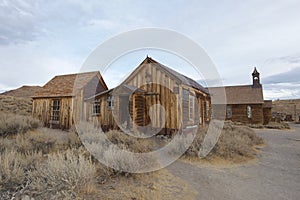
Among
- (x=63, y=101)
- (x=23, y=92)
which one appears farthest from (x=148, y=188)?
(x=23, y=92)

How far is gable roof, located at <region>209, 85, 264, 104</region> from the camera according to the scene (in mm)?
22269

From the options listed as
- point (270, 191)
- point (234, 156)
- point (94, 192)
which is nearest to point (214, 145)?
point (234, 156)

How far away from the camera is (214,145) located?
6746mm

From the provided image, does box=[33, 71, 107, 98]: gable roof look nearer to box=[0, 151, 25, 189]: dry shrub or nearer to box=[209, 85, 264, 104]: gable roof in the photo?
box=[0, 151, 25, 189]: dry shrub

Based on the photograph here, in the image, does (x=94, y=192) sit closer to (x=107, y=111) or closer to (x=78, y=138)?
(x=78, y=138)

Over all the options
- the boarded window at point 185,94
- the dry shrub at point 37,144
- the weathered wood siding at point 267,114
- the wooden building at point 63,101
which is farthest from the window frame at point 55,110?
the weathered wood siding at point 267,114

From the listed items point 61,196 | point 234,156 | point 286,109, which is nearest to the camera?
point 61,196

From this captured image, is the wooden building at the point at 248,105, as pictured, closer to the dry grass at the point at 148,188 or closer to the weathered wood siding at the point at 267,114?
the weathered wood siding at the point at 267,114

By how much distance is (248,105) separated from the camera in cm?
2236

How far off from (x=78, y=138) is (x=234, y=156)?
5.67 meters

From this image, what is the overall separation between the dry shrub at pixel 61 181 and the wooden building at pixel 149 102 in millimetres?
6113

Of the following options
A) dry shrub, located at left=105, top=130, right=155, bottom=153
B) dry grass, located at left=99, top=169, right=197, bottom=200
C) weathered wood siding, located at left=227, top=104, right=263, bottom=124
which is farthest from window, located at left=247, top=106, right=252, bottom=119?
dry grass, located at left=99, top=169, right=197, bottom=200

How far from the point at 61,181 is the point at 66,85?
41.6 ft

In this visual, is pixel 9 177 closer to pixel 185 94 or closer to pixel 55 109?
pixel 185 94
